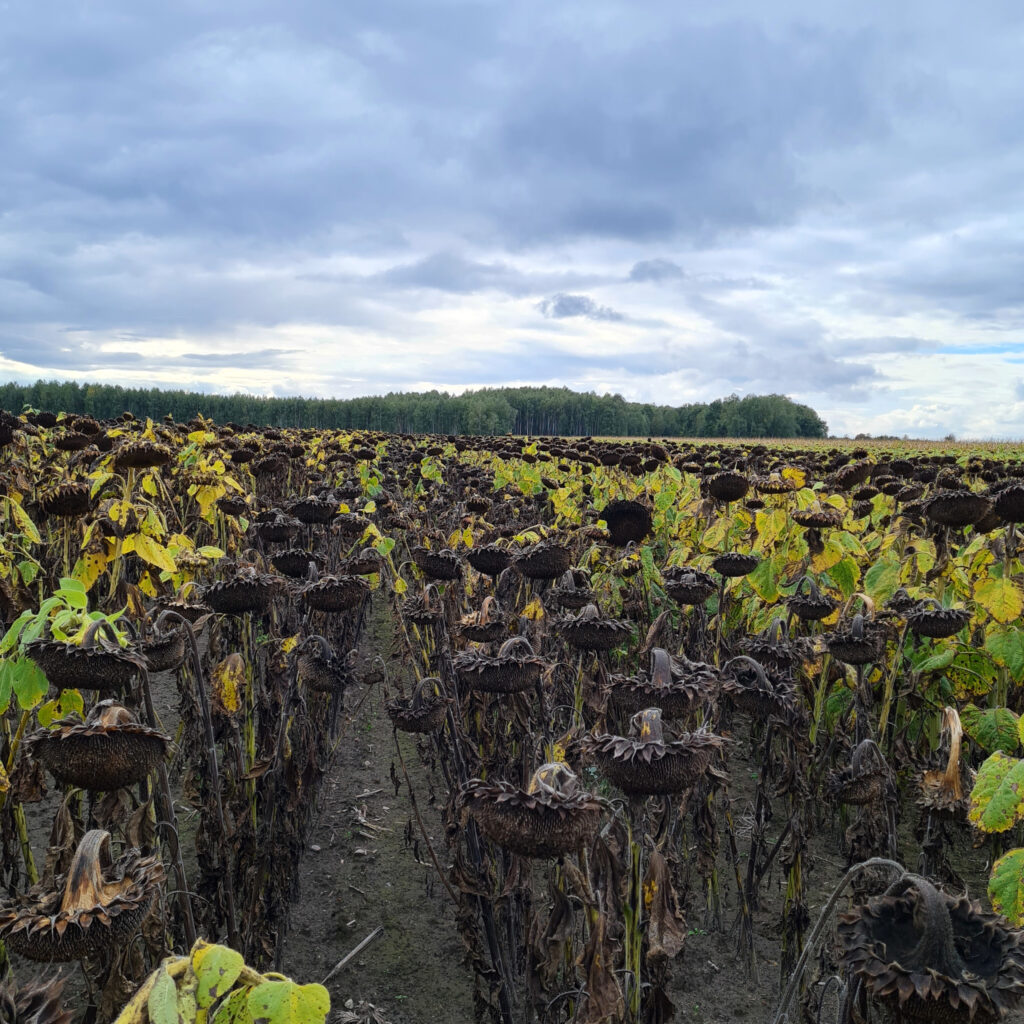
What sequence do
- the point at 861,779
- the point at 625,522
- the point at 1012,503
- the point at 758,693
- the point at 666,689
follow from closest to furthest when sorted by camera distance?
the point at 666,689 < the point at 758,693 < the point at 861,779 < the point at 1012,503 < the point at 625,522

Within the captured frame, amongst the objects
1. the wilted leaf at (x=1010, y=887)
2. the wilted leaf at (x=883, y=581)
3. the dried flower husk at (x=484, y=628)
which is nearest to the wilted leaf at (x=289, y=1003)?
the wilted leaf at (x=1010, y=887)

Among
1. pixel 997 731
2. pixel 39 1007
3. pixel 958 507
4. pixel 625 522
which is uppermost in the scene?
pixel 958 507

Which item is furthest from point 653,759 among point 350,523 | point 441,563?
point 350,523

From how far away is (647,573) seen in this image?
15.0ft

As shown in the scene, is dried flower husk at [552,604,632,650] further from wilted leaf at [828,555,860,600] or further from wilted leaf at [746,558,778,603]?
wilted leaf at [828,555,860,600]

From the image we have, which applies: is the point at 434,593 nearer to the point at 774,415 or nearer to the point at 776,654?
the point at 776,654

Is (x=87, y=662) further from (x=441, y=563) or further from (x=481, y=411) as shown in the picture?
(x=481, y=411)

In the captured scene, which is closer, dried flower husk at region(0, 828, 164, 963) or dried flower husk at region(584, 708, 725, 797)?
dried flower husk at region(0, 828, 164, 963)

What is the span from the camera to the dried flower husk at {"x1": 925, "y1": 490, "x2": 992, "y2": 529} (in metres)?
2.93

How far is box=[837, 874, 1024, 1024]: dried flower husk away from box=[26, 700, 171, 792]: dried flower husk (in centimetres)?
131

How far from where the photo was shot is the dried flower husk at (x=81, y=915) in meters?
1.20

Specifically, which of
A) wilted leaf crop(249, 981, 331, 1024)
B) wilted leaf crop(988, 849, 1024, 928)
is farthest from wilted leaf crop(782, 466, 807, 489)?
wilted leaf crop(249, 981, 331, 1024)

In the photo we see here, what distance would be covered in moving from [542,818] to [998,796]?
50.3 inches

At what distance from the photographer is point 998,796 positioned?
194 cm
